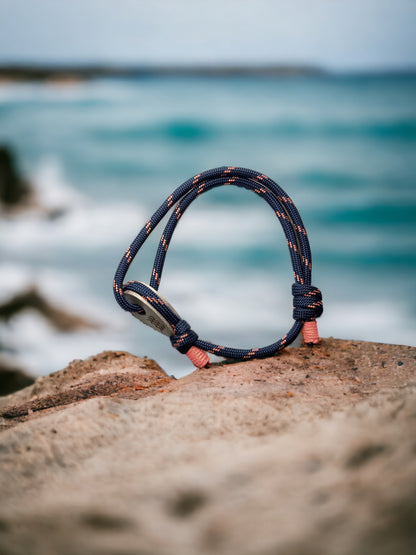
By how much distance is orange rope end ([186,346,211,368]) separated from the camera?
172 cm

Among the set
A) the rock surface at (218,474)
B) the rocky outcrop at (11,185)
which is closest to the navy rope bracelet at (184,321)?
the rock surface at (218,474)

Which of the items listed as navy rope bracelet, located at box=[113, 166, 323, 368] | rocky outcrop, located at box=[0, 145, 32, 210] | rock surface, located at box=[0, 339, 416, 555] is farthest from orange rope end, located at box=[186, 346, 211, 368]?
rocky outcrop, located at box=[0, 145, 32, 210]

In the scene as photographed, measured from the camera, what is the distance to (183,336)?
5.56 feet

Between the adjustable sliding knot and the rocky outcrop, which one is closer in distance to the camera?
the adjustable sliding knot

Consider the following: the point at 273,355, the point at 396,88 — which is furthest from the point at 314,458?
the point at 396,88

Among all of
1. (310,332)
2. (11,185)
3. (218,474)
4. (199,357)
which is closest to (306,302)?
(310,332)

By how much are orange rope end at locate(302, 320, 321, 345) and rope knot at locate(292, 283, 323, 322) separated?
0.06 feet

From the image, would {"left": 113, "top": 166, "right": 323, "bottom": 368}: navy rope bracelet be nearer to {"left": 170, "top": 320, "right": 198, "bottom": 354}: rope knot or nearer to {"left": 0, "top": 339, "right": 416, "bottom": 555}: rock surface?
{"left": 170, "top": 320, "right": 198, "bottom": 354}: rope knot

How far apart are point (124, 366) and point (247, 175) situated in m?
0.71

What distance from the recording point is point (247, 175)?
5.97 ft

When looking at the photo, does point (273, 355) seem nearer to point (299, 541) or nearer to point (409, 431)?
point (409, 431)

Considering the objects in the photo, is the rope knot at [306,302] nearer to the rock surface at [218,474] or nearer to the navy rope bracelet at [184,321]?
the navy rope bracelet at [184,321]

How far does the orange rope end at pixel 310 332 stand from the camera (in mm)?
1777

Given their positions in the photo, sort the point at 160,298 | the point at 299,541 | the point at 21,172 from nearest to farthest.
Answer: the point at 299,541
the point at 160,298
the point at 21,172
